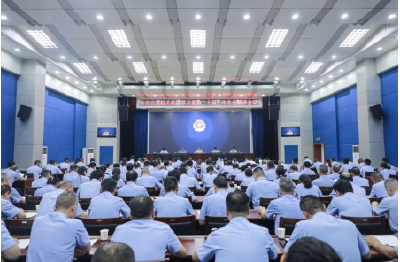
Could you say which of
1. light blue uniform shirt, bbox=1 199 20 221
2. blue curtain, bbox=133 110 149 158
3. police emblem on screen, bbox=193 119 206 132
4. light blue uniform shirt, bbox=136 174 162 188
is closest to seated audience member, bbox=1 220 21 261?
light blue uniform shirt, bbox=1 199 20 221

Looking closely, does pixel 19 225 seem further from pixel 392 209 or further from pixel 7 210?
pixel 392 209

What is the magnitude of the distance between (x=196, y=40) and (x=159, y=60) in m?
Result: 2.64

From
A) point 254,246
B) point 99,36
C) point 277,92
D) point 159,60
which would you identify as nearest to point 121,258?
point 254,246

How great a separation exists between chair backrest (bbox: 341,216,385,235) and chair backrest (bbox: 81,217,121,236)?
2.20 metres

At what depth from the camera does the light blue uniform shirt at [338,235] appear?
68.4 inches

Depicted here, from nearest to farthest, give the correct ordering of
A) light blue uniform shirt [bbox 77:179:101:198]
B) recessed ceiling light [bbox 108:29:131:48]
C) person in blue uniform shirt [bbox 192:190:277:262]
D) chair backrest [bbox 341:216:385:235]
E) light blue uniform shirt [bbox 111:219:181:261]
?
person in blue uniform shirt [bbox 192:190:277:262] < light blue uniform shirt [bbox 111:219:181:261] < chair backrest [bbox 341:216:385:235] < light blue uniform shirt [bbox 77:179:101:198] < recessed ceiling light [bbox 108:29:131:48]

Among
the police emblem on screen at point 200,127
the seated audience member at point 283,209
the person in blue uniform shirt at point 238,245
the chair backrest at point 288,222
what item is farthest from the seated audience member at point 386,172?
the police emblem on screen at point 200,127

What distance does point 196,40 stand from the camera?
8.60 metres

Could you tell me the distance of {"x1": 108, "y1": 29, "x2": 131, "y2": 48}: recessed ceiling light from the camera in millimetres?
8047

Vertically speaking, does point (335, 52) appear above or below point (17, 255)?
above

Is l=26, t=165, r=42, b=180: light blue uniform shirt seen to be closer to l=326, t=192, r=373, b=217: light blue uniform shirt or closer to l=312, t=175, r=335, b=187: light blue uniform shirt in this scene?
l=312, t=175, r=335, b=187: light blue uniform shirt

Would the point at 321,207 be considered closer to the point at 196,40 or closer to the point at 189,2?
the point at 189,2

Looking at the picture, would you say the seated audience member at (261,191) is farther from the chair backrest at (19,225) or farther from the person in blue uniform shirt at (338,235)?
the chair backrest at (19,225)

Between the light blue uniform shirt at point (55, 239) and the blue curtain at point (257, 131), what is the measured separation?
15414 mm
